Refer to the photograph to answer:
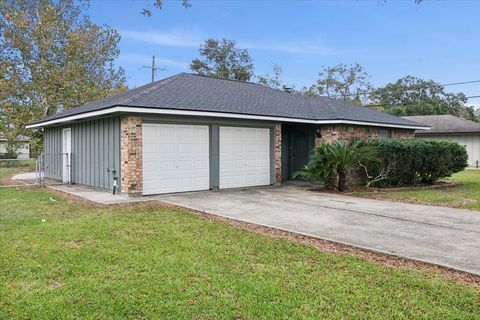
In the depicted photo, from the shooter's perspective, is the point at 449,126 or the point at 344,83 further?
the point at 344,83

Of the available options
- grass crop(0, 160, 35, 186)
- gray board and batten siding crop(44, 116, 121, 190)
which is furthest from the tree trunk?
grass crop(0, 160, 35, 186)

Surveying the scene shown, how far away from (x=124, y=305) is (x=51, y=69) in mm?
26707

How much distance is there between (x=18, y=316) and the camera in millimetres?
3395

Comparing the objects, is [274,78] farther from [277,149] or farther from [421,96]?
[277,149]

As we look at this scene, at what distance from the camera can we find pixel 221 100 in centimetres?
1293

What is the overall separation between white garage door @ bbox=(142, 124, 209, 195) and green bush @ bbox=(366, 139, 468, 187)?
18.4 ft

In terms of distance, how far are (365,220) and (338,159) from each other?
4.57 metres

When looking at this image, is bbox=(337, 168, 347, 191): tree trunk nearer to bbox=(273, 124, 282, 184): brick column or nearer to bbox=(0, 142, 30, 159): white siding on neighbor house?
bbox=(273, 124, 282, 184): brick column

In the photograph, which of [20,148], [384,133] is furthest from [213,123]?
[20,148]

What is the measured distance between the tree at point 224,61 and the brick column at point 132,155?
3118cm

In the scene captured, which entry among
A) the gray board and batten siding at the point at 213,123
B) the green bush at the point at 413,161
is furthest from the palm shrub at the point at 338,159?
the gray board and batten siding at the point at 213,123

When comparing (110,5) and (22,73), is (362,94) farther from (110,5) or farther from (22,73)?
(110,5)

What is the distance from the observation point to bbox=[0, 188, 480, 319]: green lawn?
11.5 ft

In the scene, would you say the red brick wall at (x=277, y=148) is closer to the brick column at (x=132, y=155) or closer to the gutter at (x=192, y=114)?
the gutter at (x=192, y=114)
